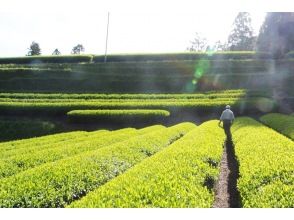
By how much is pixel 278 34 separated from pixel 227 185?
62123mm

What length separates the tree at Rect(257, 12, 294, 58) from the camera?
66750mm

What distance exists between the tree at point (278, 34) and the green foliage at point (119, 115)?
1475 inches

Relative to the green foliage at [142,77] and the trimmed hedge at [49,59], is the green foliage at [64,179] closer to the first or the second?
the green foliage at [142,77]

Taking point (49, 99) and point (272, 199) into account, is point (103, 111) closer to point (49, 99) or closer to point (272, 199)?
point (49, 99)

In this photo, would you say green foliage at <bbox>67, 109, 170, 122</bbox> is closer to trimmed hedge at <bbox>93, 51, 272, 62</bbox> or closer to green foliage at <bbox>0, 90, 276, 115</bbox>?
green foliage at <bbox>0, 90, 276, 115</bbox>

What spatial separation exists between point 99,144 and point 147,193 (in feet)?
38.5

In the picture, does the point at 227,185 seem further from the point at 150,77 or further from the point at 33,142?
the point at 150,77

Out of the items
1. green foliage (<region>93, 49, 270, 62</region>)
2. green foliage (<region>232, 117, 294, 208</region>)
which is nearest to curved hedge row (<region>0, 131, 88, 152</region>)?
green foliage (<region>232, 117, 294, 208</region>)

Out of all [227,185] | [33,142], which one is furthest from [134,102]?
[227,185]

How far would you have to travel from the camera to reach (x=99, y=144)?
19609mm

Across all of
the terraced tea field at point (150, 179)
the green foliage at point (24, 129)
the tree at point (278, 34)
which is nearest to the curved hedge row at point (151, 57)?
the tree at point (278, 34)

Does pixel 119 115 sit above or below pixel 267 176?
below

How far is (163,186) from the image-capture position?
8.59m

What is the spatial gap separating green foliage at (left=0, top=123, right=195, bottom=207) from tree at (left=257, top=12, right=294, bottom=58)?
56843mm
